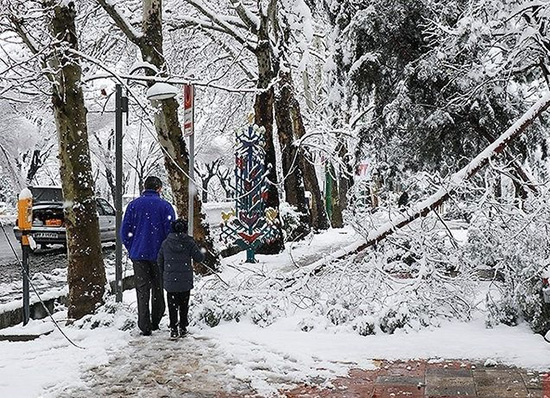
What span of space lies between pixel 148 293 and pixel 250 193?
7444 millimetres

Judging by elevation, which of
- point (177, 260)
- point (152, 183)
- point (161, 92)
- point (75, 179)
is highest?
point (161, 92)

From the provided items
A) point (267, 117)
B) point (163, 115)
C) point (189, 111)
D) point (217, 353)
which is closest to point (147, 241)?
point (217, 353)

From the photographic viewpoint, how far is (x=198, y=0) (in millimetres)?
17312

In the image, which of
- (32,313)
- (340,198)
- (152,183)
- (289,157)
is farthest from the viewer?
(340,198)

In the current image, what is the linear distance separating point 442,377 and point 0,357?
426 centimetres

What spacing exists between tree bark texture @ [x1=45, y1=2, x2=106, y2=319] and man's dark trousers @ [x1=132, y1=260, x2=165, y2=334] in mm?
1237

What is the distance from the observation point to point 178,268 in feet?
Result: 25.1

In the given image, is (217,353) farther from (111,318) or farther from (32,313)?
(32,313)

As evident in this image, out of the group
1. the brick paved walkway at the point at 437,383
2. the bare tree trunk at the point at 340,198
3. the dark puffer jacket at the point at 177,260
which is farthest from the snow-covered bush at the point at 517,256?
the bare tree trunk at the point at 340,198

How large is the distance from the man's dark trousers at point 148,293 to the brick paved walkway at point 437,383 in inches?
98.7

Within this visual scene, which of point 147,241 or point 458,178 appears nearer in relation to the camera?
point 147,241

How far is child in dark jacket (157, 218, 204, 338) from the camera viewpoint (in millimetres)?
7648

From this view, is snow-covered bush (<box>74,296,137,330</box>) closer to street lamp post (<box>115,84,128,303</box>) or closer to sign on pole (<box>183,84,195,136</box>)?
street lamp post (<box>115,84,128,303</box>)

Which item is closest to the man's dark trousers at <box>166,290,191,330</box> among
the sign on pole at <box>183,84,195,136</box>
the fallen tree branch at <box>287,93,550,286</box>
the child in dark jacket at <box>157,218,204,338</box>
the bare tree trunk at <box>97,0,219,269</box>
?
the child in dark jacket at <box>157,218,204,338</box>
